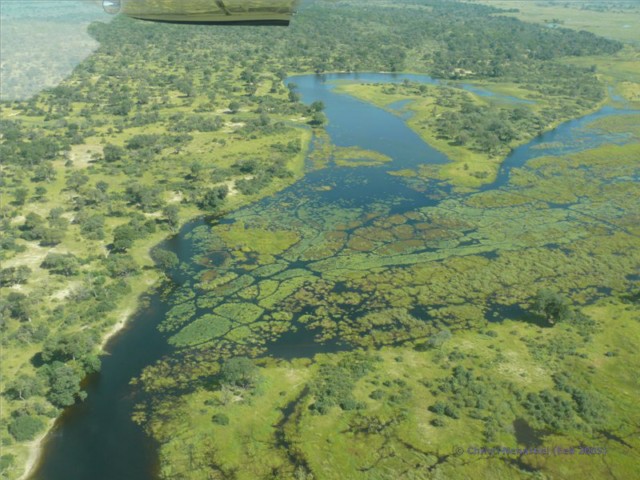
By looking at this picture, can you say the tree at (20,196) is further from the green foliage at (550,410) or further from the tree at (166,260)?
the green foliage at (550,410)

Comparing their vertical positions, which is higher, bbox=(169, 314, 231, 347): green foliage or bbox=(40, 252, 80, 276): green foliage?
bbox=(40, 252, 80, 276): green foliage

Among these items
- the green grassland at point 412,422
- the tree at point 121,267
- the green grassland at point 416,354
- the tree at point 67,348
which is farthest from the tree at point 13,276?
the green grassland at point 412,422

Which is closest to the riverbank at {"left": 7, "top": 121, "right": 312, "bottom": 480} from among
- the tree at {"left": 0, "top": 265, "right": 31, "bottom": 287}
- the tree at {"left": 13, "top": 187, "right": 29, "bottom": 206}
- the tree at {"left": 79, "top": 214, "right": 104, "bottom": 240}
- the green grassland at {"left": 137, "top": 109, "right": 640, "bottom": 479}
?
the green grassland at {"left": 137, "top": 109, "right": 640, "bottom": 479}

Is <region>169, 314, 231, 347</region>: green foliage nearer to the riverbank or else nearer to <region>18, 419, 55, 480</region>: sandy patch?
the riverbank

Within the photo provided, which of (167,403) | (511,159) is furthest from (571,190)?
(167,403)

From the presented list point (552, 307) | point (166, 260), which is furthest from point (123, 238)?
point (552, 307)

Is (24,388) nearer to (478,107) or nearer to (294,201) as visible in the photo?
(294,201)
